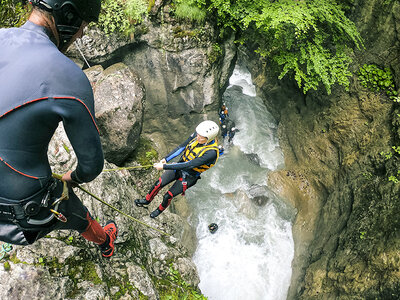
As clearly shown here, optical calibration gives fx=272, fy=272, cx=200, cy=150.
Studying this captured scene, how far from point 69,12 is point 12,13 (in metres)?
6.96

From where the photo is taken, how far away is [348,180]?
25.8 feet

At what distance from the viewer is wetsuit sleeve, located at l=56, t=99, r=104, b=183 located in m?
1.50

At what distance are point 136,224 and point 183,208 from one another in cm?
436

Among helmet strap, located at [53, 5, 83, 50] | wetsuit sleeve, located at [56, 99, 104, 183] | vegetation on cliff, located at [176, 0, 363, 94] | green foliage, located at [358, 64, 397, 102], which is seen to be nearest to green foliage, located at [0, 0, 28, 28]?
vegetation on cliff, located at [176, 0, 363, 94]

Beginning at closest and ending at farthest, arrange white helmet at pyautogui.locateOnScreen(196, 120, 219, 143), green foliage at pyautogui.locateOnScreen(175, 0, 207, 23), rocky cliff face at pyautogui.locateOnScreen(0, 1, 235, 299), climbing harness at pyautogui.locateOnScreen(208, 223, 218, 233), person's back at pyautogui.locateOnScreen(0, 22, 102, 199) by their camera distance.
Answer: person's back at pyautogui.locateOnScreen(0, 22, 102, 199) < rocky cliff face at pyautogui.locateOnScreen(0, 1, 235, 299) < white helmet at pyautogui.locateOnScreen(196, 120, 219, 143) < green foliage at pyautogui.locateOnScreen(175, 0, 207, 23) < climbing harness at pyautogui.locateOnScreen(208, 223, 218, 233)

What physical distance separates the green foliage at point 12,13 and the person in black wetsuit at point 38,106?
Result: 6571 millimetres

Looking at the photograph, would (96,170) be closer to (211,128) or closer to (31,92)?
(31,92)

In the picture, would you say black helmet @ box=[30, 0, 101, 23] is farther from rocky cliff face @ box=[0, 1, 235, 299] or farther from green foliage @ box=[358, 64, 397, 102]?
green foliage @ box=[358, 64, 397, 102]

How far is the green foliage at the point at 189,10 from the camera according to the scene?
7.32 meters

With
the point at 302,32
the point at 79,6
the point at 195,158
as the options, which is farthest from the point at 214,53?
the point at 79,6

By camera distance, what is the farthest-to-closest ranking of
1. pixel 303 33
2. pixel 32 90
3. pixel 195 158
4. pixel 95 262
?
1. pixel 303 33
2. pixel 195 158
3. pixel 95 262
4. pixel 32 90

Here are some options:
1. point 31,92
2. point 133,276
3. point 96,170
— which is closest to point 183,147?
point 133,276

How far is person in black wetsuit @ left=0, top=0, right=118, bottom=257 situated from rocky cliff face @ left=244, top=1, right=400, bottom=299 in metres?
6.00

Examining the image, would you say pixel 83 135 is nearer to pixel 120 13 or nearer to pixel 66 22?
pixel 66 22
